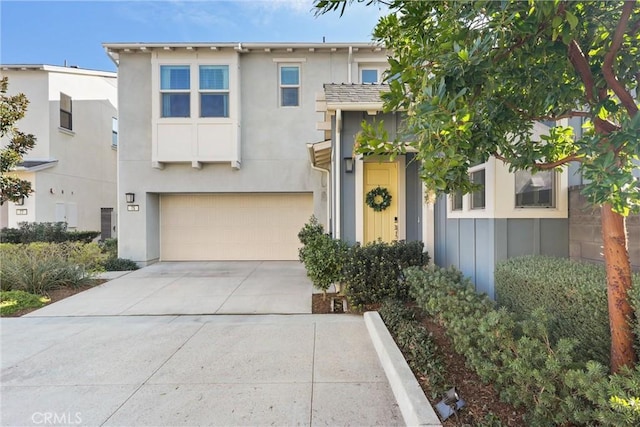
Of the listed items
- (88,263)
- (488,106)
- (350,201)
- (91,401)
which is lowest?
(91,401)

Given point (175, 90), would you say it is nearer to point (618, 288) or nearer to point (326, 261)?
point (326, 261)

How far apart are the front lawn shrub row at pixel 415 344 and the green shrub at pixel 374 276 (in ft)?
1.50

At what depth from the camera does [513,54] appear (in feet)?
6.14

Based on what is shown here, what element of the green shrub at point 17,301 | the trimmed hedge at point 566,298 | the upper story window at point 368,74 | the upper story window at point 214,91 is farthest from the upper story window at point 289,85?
the trimmed hedge at point 566,298

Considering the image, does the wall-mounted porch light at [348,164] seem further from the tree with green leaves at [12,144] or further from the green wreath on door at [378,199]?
the tree with green leaves at [12,144]

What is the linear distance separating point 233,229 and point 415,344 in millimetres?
7849

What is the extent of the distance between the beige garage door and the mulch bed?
280 inches

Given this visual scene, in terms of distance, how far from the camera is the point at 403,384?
252cm

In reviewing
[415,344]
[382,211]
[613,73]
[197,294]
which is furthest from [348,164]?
[613,73]

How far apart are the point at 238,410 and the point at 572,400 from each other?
7.55 ft

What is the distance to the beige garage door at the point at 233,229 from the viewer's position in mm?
9930

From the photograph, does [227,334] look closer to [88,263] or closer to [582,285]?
[582,285]

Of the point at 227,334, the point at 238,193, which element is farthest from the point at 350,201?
the point at 238,193

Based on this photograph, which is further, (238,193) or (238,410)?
(238,193)
